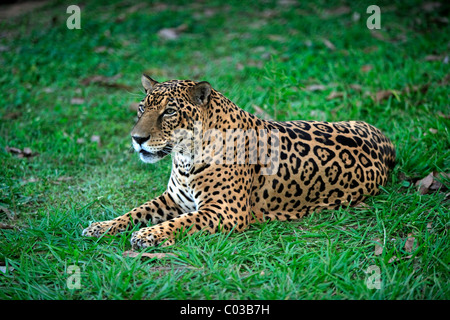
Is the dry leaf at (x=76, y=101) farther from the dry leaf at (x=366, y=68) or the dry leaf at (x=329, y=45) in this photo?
the dry leaf at (x=366, y=68)

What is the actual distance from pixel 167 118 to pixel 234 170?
942mm

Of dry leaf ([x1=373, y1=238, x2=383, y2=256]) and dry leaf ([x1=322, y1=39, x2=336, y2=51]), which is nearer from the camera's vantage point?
dry leaf ([x1=373, y1=238, x2=383, y2=256])

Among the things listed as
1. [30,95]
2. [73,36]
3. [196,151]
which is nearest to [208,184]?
[196,151]

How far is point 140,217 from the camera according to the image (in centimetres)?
569

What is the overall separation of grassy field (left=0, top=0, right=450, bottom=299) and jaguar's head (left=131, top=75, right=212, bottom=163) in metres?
0.99

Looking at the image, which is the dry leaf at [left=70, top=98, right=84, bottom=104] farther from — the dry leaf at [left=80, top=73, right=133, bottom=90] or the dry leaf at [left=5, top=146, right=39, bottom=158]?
the dry leaf at [left=5, top=146, right=39, bottom=158]

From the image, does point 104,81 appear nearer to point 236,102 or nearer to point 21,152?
point 21,152

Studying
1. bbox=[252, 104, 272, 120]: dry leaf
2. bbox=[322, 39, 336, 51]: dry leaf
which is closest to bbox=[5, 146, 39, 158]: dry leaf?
bbox=[252, 104, 272, 120]: dry leaf

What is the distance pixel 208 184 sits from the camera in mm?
5477

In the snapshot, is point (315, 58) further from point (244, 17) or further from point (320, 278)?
point (320, 278)

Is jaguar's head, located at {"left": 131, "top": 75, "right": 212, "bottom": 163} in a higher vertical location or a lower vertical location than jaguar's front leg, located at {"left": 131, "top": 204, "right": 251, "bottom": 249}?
higher

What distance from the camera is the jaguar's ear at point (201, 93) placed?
5301mm

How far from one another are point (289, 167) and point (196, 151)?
43.5 inches

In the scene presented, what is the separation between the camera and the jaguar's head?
5.20m
